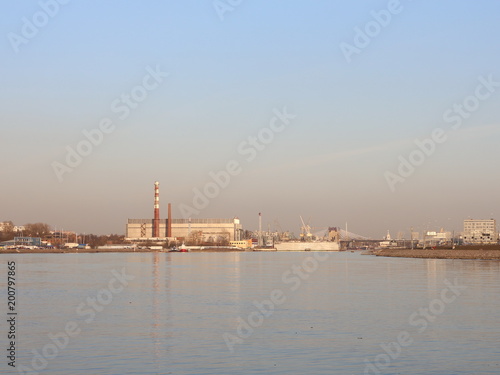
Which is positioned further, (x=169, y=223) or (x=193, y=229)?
(x=193, y=229)

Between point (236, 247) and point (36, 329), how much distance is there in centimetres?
15442

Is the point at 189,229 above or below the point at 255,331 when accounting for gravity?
above

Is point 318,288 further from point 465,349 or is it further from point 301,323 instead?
point 465,349

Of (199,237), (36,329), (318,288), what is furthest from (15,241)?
(36,329)

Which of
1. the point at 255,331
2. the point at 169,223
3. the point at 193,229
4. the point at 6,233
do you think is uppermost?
the point at 169,223
